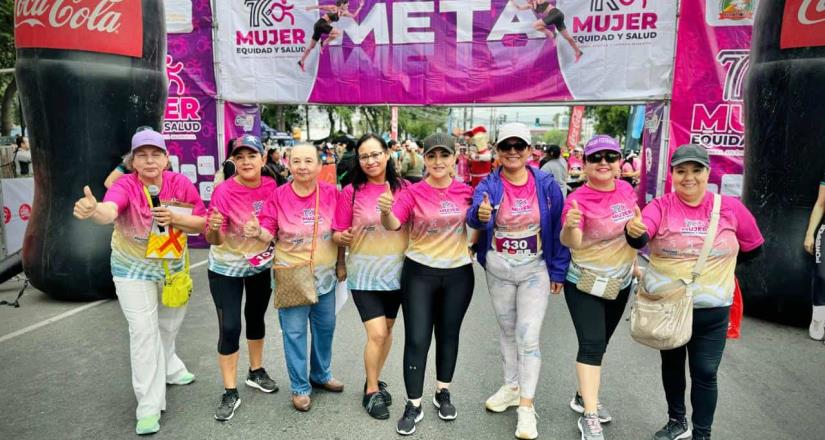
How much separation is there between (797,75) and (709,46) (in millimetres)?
2640

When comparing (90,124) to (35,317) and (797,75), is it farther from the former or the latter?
(797,75)

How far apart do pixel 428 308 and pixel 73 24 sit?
196 inches

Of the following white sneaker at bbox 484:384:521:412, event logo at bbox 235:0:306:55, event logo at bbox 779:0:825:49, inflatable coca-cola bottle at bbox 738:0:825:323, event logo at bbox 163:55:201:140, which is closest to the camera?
white sneaker at bbox 484:384:521:412

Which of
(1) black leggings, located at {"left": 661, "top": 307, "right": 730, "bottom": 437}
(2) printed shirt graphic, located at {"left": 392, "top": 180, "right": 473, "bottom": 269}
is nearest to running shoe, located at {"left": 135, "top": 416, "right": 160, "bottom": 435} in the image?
(2) printed shirt graphic, located at {"left": 392, "top": 180, "right": 473, "bottom": 269}

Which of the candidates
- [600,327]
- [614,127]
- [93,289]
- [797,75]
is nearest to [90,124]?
[93,289]

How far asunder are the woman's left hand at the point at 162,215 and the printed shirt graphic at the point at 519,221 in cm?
189

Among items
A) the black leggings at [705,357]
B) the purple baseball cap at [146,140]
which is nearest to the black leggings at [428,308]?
the black leggings at [705,357]

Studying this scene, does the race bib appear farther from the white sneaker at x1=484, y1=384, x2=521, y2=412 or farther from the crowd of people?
the white sneaker at x1=484, y1=384, x2=521, y2=412

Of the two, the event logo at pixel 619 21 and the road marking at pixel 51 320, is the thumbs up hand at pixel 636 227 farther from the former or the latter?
the event logo at pixel 619 21

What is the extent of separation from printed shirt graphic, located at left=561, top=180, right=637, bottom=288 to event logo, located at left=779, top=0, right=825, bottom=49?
129 inches

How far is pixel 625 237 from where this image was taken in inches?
118

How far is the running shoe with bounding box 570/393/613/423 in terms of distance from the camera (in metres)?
3.39

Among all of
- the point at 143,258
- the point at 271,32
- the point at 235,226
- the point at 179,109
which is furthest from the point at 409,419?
the point at 179,109

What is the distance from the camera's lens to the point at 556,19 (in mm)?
7688
